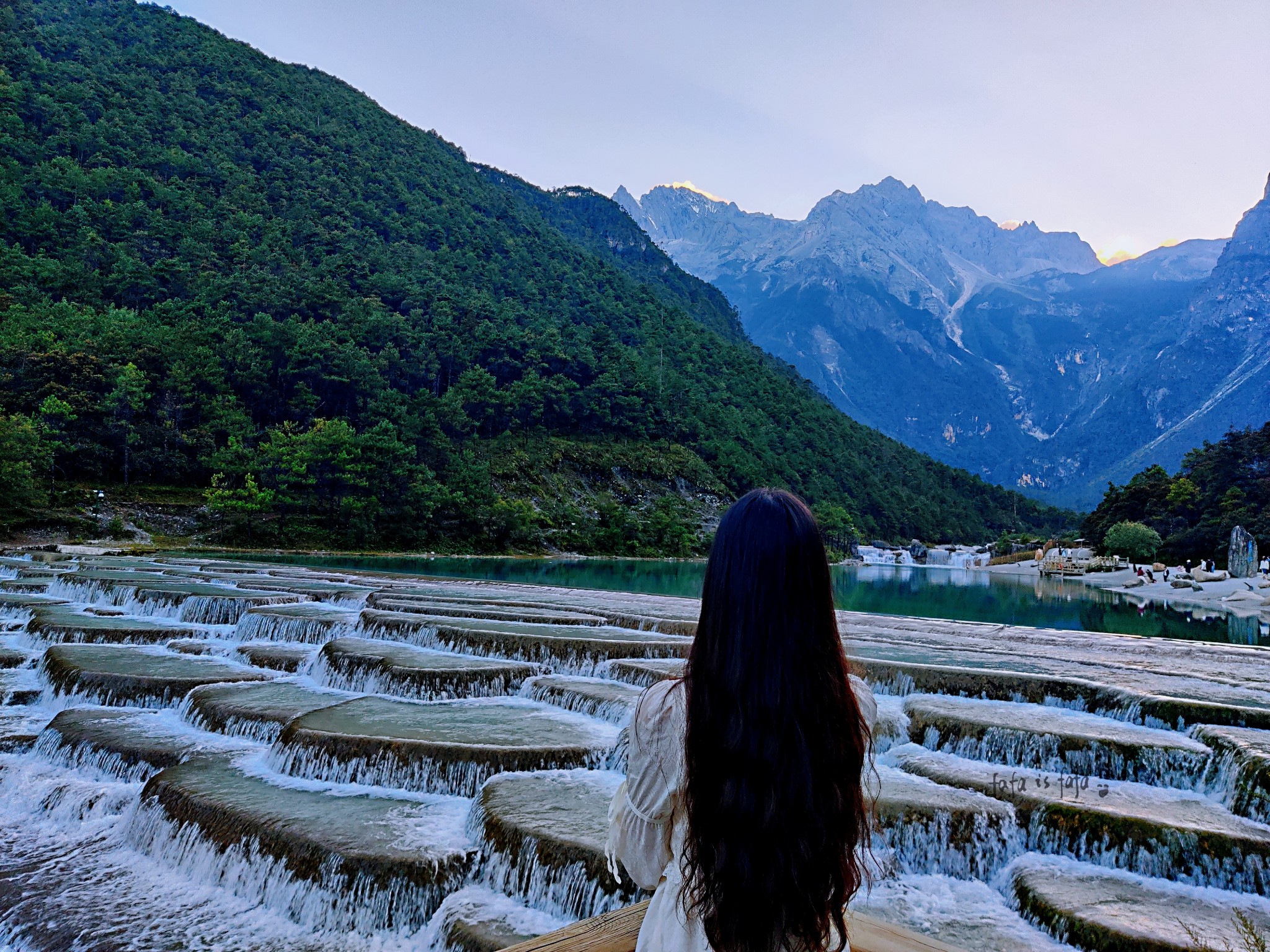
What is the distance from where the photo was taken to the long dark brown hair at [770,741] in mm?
1752

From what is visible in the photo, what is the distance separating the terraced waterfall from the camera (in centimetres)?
551

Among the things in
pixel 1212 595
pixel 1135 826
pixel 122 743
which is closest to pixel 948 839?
pixel 1135 826

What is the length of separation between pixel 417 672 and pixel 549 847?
208 inches

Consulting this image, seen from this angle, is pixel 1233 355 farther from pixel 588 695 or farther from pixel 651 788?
pixel 651 788

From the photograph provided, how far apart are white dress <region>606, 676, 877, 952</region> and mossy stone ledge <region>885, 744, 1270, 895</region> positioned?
18.2 ft

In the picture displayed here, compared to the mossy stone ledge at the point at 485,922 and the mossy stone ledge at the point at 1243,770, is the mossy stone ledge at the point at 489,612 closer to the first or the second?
the mossy stone ledge at the point at 485,922

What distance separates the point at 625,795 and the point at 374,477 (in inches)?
1791

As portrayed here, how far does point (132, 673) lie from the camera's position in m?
10.6

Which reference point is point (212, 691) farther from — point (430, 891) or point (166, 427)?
point (166, 427)

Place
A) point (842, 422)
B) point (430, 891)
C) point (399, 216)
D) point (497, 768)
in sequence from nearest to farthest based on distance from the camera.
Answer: point (430, 891) < point (497, 768) < point (399, 216) < point (842, 422)

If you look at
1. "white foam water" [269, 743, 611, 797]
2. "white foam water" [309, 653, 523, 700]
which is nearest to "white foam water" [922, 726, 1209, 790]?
"white foam water" [269, 743, 611, 797]

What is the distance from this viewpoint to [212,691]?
32.0 ft

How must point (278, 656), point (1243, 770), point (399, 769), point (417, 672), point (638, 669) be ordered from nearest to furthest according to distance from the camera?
point (1243, 770)
point (399, 769)
point (417, 672)
point (638, 669)
point (278, 656)

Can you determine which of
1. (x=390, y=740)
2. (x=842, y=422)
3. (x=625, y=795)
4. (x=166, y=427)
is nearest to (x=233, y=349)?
(x=166, y=427)
